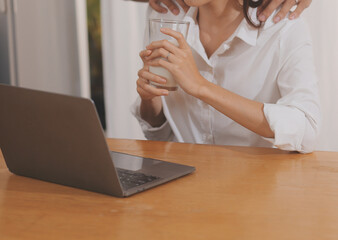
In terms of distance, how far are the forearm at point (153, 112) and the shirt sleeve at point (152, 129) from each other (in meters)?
0.02

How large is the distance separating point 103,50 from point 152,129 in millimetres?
1830

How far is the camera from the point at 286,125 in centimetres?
123

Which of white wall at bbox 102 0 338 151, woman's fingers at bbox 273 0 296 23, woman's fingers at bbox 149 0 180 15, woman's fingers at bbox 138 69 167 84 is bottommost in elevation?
white wall at bbox 102 0 338 151

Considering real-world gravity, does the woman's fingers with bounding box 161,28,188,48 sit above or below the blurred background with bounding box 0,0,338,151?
above

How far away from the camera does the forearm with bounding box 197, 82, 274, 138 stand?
1.27m

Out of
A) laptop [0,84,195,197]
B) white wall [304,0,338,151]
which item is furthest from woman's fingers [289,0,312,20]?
white wall [304,0,338,151]

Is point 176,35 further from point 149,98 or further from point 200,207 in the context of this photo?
point 200,207

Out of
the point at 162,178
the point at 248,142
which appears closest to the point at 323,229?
the point at 162,178

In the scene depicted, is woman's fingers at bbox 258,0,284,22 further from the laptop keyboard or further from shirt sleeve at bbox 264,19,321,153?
the laptop keyboard

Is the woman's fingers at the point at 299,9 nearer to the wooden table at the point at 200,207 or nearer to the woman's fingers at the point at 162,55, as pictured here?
the woman's fingers at the point at 162,55

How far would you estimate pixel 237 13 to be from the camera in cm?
160

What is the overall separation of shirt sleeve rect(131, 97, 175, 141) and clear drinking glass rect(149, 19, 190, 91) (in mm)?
354

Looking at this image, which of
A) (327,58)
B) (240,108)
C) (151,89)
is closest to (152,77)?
(151,89)

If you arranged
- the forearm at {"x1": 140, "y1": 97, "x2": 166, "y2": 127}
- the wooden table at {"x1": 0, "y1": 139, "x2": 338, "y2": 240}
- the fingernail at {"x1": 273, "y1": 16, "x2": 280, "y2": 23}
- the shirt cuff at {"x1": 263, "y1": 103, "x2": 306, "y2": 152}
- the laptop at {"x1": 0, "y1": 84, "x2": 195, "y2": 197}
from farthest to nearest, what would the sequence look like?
the forearm at {"x1": 140, "y1": 97, "x2": 166, "y2": 127} < the fingernail at {"x1": 273, "y1": 16, "x2": 280, "y2": 23} < the shirt cuff at {"x1": 263, "y1": 103, "x2": 306, "y2": 152} < the laptop at {"x1": 0, "y1": 84, "x2": 195, "y2": 197} < the wooden table at {"x1": 0, "y1": 139, "x2": 338, "y2": 240}
